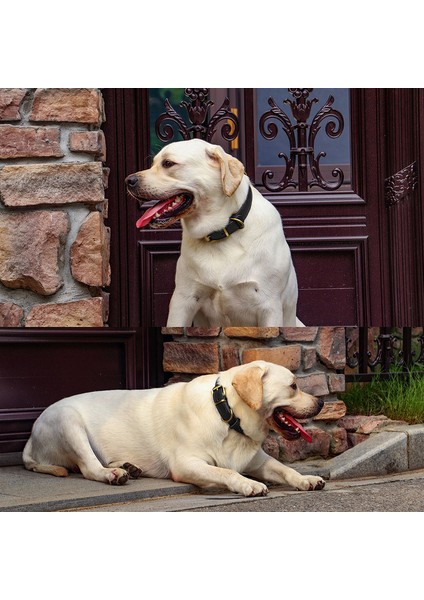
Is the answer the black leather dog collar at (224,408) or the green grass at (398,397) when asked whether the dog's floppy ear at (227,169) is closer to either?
the black leather dog collar at (224,408)

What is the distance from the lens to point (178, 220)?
3.81 m

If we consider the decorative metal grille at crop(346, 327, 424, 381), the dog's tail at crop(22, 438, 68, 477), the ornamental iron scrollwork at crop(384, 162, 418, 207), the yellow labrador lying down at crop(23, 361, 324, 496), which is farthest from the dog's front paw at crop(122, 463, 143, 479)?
the ornamental iron scrollwork at crop(384, 162, 418, 207)

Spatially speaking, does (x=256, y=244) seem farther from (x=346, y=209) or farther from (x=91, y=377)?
(x=91, y=377)

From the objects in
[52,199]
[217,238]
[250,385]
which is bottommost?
[250,385]

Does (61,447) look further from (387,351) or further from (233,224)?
(387,351)

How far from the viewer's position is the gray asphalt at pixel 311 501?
147 inches

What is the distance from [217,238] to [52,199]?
0.53 meters

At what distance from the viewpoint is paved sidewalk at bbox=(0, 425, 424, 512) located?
370 cm

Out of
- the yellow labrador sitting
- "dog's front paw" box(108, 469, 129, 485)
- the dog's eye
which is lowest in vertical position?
"dog's front paw" box(108, 469, 129, 485)

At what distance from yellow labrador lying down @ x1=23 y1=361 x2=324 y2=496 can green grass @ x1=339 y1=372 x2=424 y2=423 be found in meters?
0.20

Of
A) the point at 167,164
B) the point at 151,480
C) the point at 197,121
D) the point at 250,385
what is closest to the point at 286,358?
the point at 250,385

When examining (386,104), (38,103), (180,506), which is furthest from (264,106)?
(180,506)

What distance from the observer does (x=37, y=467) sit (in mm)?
3814

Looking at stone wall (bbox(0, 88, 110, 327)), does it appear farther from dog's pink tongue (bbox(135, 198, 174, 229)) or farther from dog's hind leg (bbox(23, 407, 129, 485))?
dog's hind leg (bbox(23, 407, 129, 485))
